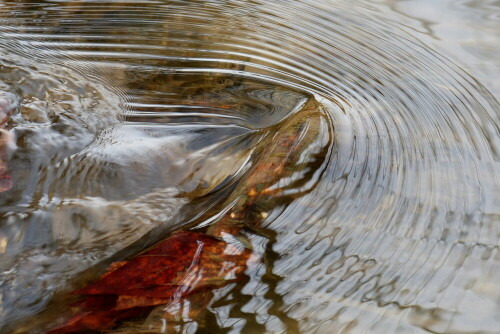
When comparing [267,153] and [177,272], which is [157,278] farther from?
[267,153]

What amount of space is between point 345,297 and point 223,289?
31 cm

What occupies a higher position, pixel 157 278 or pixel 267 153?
pixel 267 153

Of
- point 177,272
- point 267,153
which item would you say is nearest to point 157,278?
point 177,272

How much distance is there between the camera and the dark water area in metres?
1.53

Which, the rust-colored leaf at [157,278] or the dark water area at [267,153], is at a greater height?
the dark water area at [267,153]

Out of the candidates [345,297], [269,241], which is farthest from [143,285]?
[345,297]

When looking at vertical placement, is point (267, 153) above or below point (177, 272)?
above

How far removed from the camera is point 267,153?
2.02 meters

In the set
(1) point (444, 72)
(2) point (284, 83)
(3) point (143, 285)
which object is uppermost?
(1) point (444, 72)

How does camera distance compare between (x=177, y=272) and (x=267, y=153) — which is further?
(x=267, y=153)

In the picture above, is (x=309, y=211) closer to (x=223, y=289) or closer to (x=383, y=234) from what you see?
(x=383, y=234)

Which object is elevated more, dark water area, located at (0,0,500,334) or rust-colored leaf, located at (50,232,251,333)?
dark water area, located at (0,0,500,334)

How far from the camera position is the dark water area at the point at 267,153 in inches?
60.1

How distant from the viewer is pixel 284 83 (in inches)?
96.9
